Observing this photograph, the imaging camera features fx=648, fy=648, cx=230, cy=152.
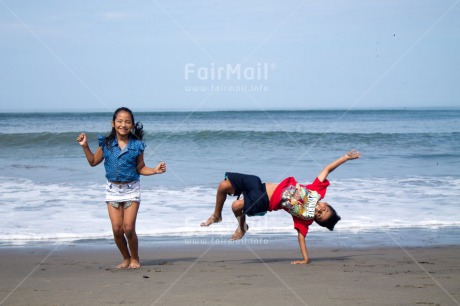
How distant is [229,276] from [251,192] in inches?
37.8

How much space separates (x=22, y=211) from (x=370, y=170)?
313 inches

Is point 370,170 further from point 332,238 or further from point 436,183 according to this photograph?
point 332,238

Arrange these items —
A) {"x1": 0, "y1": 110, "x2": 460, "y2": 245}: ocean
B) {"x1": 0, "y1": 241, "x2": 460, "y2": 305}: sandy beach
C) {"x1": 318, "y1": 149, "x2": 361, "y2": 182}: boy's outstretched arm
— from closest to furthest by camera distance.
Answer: {"x1": 0, "y1": 241, "x2": 460, "y2": 305}: sandy beach → {"x1": 318, "y1": 149, "x2": 361, "y2": 182}: boy's outstretched arm → {"x1": 0, "y1": 110, "x2": 460, "y2": 245}: ocean

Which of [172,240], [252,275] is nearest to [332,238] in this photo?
[172,240]

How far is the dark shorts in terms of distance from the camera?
230 inches

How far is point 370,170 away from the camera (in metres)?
14.3

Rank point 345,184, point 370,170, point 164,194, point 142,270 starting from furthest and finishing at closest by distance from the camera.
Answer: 1. point 370,170
2. point 345,184
3. point 164,194
4. point 142,270

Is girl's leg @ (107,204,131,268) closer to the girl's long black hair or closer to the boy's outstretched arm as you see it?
the girl's long black hair

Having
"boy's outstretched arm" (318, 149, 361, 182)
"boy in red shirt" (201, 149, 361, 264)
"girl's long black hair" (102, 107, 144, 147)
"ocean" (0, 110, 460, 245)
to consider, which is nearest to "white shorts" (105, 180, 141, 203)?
"girl's long black hair" (102, 107, 144, 147)

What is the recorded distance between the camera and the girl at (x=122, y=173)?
18.6 ft

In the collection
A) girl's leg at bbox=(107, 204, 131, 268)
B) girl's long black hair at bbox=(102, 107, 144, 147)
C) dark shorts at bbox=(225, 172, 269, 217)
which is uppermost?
girl's long black hair at bbox=(102, 107, 144, 147)

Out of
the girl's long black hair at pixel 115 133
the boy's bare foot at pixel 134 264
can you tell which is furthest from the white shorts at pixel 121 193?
the boy's bare foot at pixel 134 264

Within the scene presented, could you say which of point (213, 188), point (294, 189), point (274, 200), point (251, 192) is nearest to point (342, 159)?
point (294, 189)

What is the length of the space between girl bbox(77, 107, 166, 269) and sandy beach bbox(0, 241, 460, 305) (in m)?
0.37
